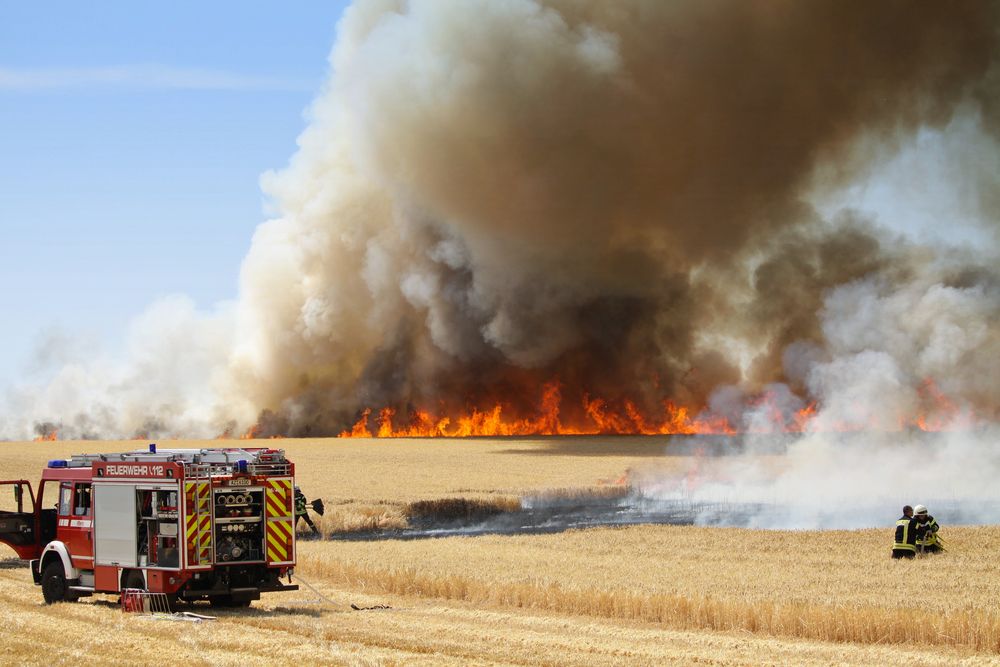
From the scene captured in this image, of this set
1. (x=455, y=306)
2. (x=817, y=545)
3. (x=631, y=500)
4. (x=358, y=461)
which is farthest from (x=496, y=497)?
(x=455, y=306)

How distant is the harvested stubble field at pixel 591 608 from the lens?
12.8m

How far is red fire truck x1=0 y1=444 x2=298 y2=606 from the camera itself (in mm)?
15648

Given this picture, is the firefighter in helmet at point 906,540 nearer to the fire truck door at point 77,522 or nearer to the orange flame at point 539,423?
the fire truck door at point 77,522

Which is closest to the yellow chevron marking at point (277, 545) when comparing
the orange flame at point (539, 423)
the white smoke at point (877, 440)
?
the white smoke at point (877, 440)

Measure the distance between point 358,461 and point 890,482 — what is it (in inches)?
970

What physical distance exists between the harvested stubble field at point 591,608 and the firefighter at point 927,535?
56cm

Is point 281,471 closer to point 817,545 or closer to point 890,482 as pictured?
point 817,545

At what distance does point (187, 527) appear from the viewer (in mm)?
15508

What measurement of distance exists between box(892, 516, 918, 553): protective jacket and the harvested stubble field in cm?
47

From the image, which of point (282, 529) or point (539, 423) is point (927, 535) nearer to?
point (282, 529)

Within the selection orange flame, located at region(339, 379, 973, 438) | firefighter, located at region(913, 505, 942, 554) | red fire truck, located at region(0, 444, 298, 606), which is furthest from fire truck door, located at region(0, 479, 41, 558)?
orange flame, located at region(339, 379, 973, 438)

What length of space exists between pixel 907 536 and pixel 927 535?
558 mm

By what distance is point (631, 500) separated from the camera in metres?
34.4

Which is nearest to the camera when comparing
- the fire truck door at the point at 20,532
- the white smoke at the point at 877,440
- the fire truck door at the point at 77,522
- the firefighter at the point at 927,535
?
the fire truck door at the point at 77,522
